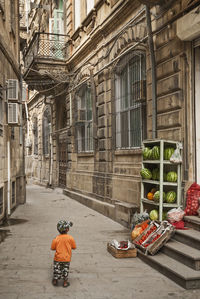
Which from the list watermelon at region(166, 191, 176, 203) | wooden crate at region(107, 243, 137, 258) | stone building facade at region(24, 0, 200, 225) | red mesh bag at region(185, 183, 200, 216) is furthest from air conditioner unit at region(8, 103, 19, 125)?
red mesh bag at region(185, 183, 200, 216)

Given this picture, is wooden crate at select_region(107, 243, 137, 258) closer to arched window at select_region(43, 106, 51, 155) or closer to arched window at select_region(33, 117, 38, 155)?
arched window at select_region(43, 106, 51, 155)

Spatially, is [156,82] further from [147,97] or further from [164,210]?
[164,210]

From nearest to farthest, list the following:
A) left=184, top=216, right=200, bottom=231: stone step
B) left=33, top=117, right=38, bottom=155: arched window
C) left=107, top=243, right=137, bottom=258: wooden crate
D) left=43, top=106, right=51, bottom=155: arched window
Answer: left=184, top=216, right=200, bottom=231: stone step → left=107, top=243, right=137, bottom=258: wooden crate → left=43, top=106, right=51, bottom=155: arched window → left=33, top=117, right=38, bottom=155: arched window

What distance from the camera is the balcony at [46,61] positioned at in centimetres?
1658

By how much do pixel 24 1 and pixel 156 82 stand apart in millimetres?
25616

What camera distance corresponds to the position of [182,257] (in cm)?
574

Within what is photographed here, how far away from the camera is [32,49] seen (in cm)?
1728

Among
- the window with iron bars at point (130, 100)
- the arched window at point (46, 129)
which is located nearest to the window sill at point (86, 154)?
the window with iron bars at point (130, 100)

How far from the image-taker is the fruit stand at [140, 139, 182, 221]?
739 centimetres

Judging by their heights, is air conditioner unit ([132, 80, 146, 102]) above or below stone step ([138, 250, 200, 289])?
above

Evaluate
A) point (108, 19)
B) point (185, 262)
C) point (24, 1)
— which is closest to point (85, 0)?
point (108, 19)

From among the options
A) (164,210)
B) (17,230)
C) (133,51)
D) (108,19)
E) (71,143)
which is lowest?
(17,230)

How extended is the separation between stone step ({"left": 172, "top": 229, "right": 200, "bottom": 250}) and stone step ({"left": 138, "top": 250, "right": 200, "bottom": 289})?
40cm

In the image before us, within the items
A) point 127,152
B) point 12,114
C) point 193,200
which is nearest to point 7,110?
point 12,114
